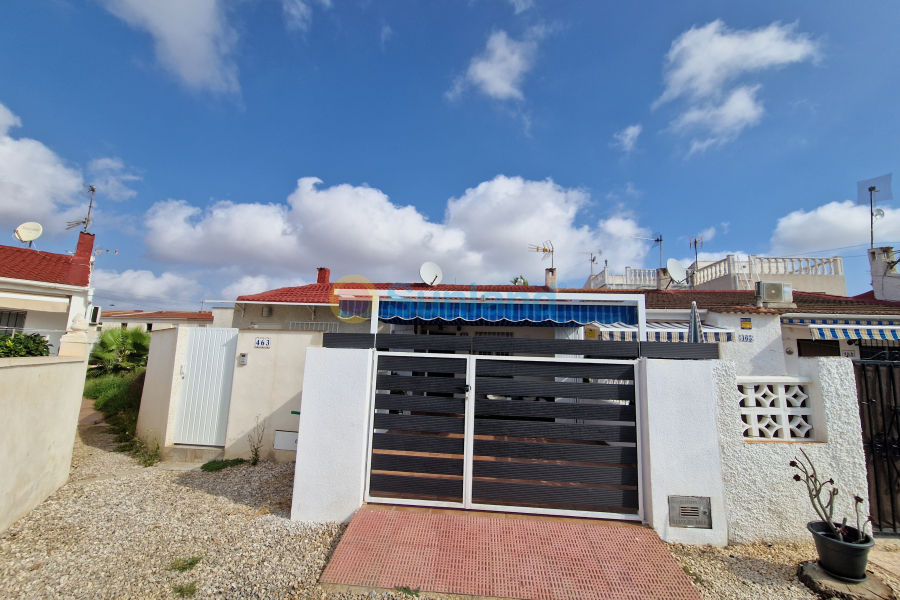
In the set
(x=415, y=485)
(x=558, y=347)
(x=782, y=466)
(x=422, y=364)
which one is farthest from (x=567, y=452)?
(x=782, y=466)

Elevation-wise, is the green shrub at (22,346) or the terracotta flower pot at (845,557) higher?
the green shrub at (22,346)

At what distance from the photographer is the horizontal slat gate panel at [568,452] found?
22.1 ft

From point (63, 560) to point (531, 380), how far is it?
8270mm

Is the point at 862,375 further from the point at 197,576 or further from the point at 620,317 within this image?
the point at 197,576

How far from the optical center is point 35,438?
8203 mm

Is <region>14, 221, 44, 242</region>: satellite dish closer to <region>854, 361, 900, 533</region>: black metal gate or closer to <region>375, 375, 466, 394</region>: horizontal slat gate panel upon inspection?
<region>375, 375, 466, 394</region>: horizontal slat gate panel

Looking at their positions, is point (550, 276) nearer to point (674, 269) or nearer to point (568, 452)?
point (674, 269)

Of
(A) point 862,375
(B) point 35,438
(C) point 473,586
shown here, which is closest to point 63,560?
(B) point 35,438

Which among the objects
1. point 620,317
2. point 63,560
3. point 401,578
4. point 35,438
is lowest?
point 63,560

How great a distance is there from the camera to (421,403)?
7148 millimetres

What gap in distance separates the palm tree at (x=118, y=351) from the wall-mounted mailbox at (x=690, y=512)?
Answer: 2593 cm

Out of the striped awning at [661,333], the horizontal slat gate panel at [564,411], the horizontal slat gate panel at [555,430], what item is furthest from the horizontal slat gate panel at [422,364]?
the striped awning at [661,333]

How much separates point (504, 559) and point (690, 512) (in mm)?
3364

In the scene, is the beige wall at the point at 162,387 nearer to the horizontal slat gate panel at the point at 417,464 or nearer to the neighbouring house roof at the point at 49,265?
the neighbouring house roof at the point at 49,265
